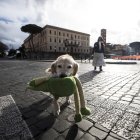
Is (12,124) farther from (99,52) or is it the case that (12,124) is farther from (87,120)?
(99,52)

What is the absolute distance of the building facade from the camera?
6819 centimetres

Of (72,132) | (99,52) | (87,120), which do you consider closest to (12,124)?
(72,132)

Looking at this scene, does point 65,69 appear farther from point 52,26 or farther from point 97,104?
point 52,26

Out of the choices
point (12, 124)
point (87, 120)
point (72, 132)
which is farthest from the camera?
point (87, 120)

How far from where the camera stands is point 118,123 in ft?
7.95

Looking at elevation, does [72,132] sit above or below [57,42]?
below

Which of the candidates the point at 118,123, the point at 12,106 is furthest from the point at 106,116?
the point at 12,106

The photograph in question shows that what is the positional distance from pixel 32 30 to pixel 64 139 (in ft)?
241

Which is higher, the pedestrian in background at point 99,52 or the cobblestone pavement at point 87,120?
the pedestrian in background at point 99,52

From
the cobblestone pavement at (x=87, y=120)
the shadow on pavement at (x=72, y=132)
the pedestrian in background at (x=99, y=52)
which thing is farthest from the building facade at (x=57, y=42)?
the shadow on pavement at (x=72, y=132)

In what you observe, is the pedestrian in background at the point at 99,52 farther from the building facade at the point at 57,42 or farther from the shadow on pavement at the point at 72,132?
the building facade at the point at 57,42

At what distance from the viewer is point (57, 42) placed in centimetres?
7525

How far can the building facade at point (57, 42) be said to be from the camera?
68.2 meters


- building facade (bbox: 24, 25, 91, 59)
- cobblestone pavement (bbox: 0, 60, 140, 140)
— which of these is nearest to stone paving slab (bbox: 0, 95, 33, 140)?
cobblestone pavement (bbox: 0, 60, 140, 140)
